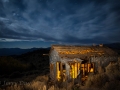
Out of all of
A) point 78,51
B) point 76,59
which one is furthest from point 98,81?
point 78,51

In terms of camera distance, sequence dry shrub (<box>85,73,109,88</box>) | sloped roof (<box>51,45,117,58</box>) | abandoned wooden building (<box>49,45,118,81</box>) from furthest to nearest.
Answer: sloped roof (<box>51,45,117,58</box>) < abandoned wooden building (<box>49,45,118,81</box>) < dry shrub (<box>85,73,109,88</box>)

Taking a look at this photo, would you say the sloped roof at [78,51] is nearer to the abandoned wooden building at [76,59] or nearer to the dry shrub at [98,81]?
the abandoned wooden building at [76,59]

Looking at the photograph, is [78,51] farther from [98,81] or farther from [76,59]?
[98,81]

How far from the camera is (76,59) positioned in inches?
526

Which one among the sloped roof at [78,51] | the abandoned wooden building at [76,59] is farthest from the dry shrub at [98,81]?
the sloped roof at [78,51]

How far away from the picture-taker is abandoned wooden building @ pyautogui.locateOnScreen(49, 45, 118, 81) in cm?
1356

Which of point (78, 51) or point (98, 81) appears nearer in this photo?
point (98, 81)

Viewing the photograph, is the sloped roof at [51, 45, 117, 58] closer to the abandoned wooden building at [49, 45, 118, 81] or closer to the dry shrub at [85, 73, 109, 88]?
the abandoned wooden building at [49, 45, 118, 81]

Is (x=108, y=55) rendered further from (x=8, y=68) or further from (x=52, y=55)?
(x=8, y=68)

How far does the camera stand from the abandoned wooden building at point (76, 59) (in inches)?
534

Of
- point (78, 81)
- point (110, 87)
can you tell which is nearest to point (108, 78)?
point (110, 87)

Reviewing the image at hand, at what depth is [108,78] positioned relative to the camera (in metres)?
9.74

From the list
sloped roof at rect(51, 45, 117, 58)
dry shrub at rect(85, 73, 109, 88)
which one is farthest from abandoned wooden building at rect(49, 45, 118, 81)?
dry shrub at rect(85, 73, 109, 88)

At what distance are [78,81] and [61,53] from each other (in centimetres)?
311
